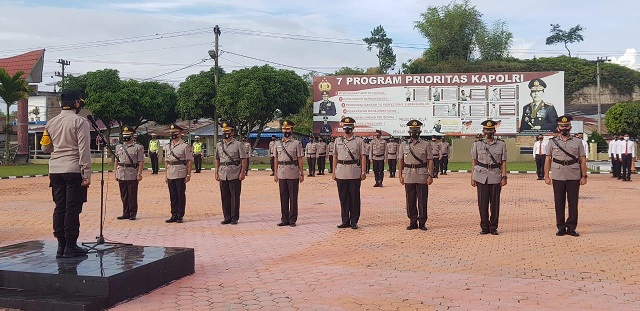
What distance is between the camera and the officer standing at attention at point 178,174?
35.6 feet

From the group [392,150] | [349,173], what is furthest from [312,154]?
[349,173]

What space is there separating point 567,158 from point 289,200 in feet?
14.8

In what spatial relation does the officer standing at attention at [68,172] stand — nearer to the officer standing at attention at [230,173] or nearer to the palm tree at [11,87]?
the officer standing at attention at [230,173]

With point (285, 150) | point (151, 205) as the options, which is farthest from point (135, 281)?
point (151, 205)

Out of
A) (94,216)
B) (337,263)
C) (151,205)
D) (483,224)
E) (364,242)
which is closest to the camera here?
(337,263)

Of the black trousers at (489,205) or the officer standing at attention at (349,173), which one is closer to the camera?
the black trousers at (489,205)

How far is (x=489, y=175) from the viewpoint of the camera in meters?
9.45

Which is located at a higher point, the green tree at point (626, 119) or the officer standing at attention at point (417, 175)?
the green tree at point (626, 119)

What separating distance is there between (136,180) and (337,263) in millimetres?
5637

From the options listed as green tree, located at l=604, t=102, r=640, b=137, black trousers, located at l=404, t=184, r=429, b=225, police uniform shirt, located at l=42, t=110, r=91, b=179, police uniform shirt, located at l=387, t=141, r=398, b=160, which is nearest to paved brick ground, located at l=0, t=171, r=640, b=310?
black trousers, located at l=404, t=184, r=429, b=225

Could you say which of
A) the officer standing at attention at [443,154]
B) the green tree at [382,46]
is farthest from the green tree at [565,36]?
the officer standing at attention at [443,154]

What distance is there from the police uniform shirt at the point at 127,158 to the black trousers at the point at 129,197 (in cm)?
11

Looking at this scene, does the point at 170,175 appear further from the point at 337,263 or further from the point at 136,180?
the point at 337,263

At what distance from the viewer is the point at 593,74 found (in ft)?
208
